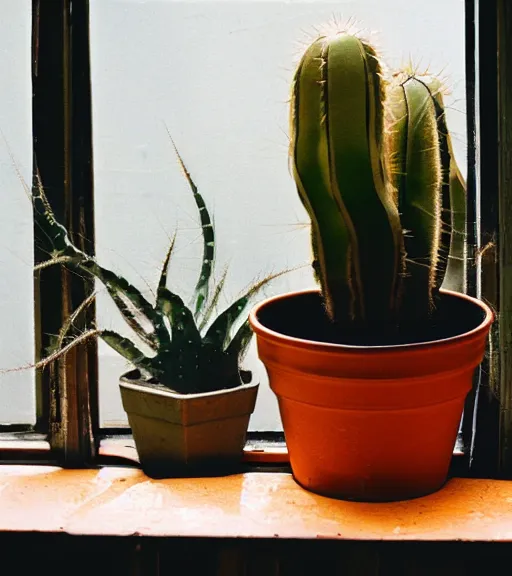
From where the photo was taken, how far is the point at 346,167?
0.83 meters

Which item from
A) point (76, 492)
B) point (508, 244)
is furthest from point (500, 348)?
point (76, 492)

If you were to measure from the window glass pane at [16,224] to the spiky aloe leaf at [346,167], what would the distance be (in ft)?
1.48

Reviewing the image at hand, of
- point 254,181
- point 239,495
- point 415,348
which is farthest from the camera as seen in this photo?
point 254,181

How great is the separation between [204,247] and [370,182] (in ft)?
1.00

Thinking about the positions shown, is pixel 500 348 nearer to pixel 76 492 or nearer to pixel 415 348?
pixel 415 348

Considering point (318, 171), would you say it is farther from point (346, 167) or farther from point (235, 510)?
point (235, 510)

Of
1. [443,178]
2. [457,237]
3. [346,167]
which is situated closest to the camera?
[346,167]

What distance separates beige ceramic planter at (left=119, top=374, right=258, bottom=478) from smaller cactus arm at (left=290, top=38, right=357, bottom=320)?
240mm

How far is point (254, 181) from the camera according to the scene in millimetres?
1128

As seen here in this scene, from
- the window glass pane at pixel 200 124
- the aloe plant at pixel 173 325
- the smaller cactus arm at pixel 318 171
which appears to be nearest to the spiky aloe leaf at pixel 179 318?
the aloe plant at pixel 173 325

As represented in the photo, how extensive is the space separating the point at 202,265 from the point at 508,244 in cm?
41

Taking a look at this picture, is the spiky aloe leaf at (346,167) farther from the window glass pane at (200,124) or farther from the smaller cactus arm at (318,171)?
the window glass pane at (200,124)

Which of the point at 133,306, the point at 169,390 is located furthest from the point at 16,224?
the point at 169,390

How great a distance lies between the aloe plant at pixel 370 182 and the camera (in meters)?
0.83
